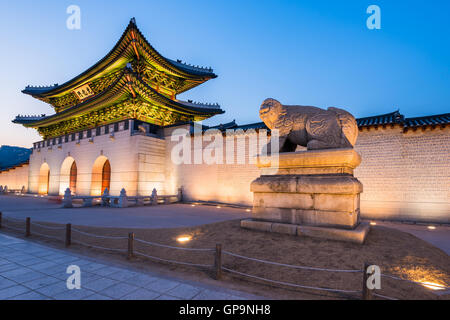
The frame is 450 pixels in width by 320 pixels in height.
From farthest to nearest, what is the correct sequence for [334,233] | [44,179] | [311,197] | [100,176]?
[44,179] < [100,176] < [311,197] < [334,233]

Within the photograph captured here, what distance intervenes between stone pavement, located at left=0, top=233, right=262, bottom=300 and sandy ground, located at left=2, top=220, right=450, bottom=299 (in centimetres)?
38

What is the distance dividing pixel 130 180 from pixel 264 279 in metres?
15.1

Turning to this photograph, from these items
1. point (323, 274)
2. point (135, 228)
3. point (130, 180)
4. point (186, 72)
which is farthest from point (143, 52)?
point (323, 274)

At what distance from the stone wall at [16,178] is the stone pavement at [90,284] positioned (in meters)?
30.0

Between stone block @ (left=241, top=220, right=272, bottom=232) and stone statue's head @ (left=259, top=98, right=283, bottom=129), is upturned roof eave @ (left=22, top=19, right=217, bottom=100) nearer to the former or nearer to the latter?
stone statue's head @ (left=259, top=98, right=283, bottom=129)

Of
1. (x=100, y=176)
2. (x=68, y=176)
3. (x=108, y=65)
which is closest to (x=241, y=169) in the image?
(x=100, y=176)

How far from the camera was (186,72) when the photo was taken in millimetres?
20031

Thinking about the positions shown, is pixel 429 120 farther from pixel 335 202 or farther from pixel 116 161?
pixel 116 161

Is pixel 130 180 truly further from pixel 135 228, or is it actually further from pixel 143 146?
pixel 135 228

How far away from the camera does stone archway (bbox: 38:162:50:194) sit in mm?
23841

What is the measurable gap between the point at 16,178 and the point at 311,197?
3696 centimetres

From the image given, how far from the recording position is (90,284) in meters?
3.24

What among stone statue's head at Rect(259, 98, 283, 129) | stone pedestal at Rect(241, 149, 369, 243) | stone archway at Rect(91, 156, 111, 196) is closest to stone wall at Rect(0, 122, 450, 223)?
stone archway at Rect(91, 156, 111, 196)

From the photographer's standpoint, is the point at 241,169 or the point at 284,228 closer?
the point at 284,228
